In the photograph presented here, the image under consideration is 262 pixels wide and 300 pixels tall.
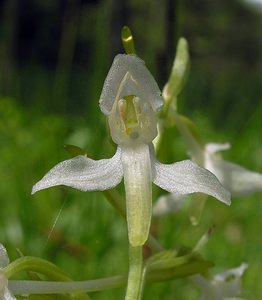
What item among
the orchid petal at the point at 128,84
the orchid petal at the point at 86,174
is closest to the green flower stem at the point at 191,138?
the orchid petal at the point at 128,84

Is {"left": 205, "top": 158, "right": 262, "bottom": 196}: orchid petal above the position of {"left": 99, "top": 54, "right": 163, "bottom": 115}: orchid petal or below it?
below

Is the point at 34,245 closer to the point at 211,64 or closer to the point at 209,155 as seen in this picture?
the point at 209,155

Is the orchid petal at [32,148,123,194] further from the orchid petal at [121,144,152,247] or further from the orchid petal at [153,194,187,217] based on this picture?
the orchid petal at [153,194,187,217]

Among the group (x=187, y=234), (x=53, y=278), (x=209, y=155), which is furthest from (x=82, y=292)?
(x=187, y=234)

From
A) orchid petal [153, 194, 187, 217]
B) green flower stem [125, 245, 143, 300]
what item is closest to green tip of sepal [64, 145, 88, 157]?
green flower stem [125, 245, 143, 300]

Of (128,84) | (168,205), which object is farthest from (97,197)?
(128,84)

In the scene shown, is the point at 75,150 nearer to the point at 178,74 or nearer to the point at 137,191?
the point at 137,191
